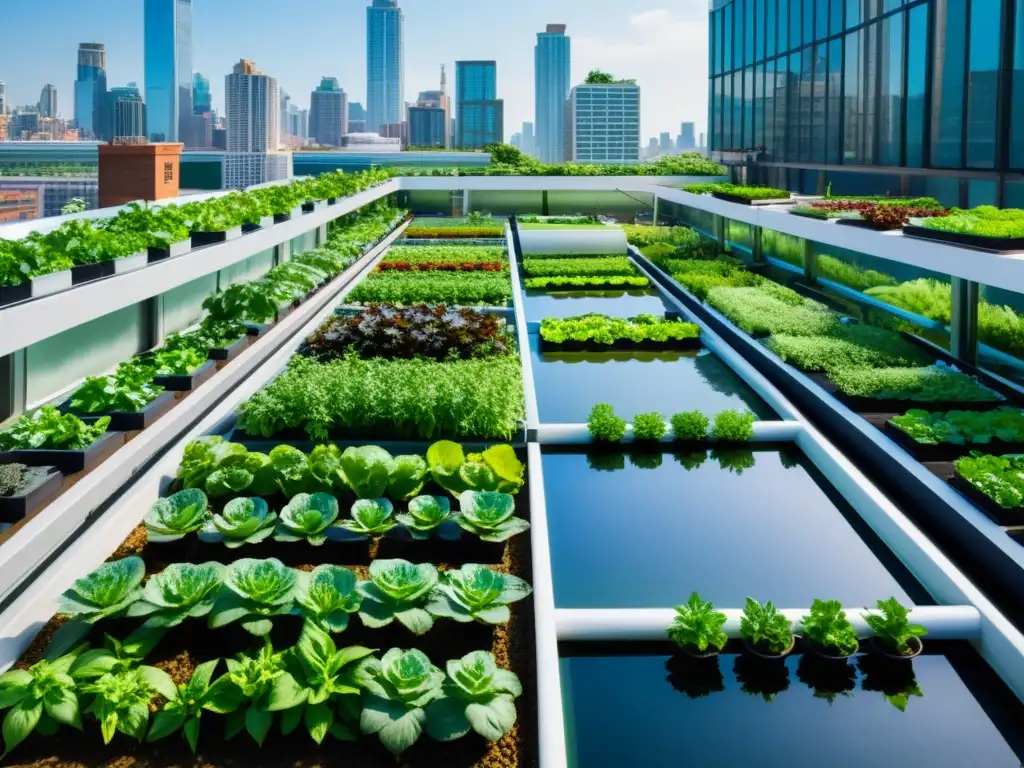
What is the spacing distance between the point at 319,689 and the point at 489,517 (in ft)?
5.94

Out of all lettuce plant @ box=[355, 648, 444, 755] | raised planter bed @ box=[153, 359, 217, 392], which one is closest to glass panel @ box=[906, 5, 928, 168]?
raised planter bed @ box=[153, 359, 217, 392]

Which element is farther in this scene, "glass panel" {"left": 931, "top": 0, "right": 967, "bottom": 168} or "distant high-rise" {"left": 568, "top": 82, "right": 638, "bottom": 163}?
"distant high-rise" {"left": 568, "top": 82, "right": 638, "bottom": 163}

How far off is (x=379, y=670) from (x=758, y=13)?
27.1m

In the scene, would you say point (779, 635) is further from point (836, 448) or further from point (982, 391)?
point (982, 391)

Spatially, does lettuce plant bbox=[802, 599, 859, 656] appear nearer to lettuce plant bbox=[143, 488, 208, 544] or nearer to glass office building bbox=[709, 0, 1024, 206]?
lettuce plant bbox=[143, 488, 208, 544]

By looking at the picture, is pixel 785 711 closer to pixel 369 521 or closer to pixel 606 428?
pixel 369 521

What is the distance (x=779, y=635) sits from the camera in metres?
4.69

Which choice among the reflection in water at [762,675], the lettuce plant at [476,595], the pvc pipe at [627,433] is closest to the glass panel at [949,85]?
the pvc pipe at [627,433]

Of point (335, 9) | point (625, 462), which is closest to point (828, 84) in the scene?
point (625, 462)

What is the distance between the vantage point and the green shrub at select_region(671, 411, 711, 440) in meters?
8.11

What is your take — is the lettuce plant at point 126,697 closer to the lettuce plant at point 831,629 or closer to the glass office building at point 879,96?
the lettuce plant at point 831,629

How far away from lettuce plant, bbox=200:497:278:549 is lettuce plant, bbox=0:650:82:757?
58.7 inches

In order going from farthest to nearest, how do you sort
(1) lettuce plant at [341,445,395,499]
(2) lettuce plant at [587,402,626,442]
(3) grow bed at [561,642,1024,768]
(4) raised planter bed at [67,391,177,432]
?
(2) lettuce plant at [587,402,626,442], (4) raised planter bed at [67,391,177,432], (1) lettuce plant at [341,445,395,499], (3) grow bed at [561,642,1024,768]

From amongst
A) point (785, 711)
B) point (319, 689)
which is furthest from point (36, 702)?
point (785, 711)
